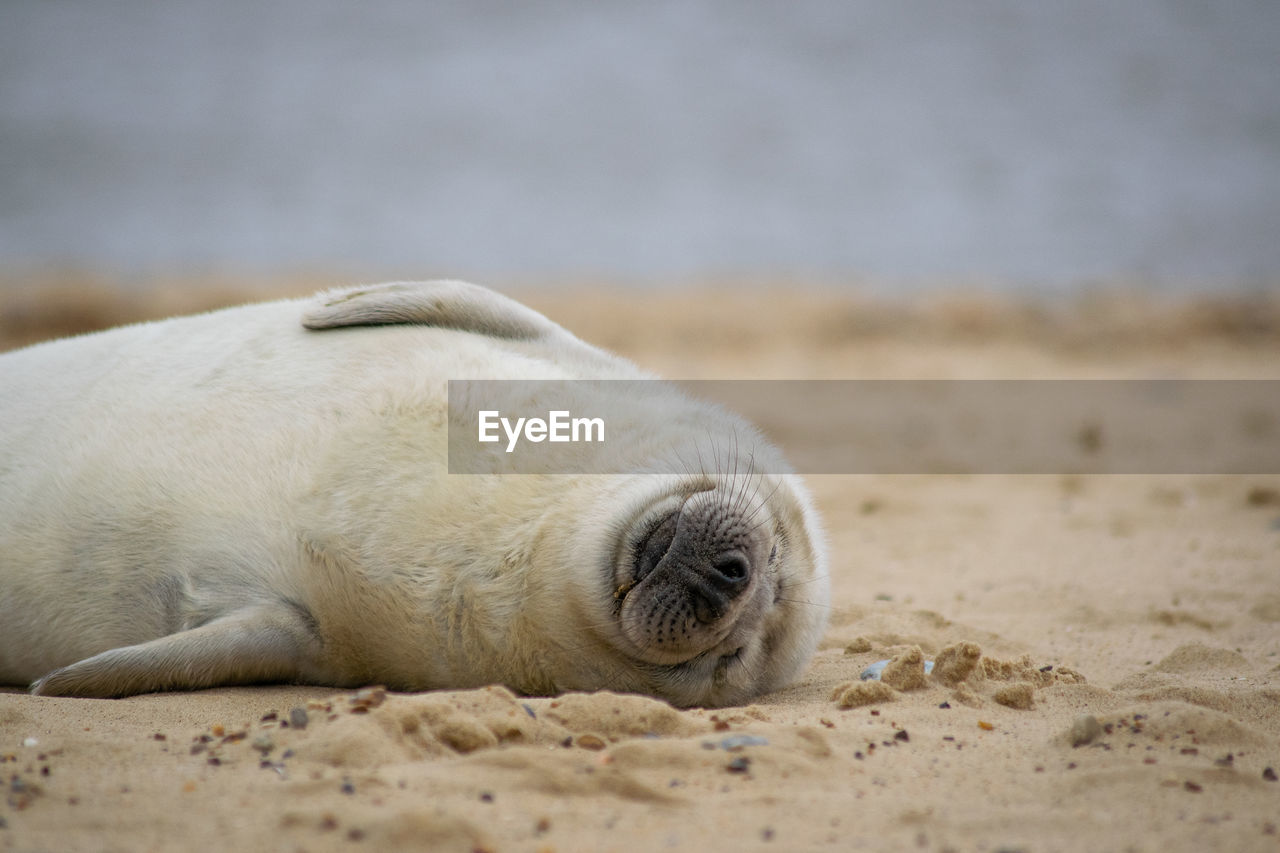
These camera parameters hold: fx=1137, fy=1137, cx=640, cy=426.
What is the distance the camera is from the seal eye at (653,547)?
2.64 meters

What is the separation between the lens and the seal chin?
259 cm

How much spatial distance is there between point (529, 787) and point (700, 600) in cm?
72

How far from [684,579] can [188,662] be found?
1.16m

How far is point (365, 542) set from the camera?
2.78 metres

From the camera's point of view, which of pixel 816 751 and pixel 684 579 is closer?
pixel 816 751

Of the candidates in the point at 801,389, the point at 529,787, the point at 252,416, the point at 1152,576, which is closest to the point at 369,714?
the point at 529,787

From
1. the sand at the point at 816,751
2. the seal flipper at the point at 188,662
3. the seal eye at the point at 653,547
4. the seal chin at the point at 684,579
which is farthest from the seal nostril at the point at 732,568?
the seal flipper at the point at 188,662

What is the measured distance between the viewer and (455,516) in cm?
281

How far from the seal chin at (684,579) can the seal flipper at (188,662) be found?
0.84 m

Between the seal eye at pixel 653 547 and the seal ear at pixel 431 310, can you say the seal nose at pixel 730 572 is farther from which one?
the seal ear at pixel 431 310

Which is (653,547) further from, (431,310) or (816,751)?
(431,310)

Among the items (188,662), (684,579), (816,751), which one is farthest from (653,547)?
(188,662)

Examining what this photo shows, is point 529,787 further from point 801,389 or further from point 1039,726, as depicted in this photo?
point 801,389

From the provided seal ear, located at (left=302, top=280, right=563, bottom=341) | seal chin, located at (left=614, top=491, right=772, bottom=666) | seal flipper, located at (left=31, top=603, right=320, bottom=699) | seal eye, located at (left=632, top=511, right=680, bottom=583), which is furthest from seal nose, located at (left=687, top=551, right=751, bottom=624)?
seal ear, located at (left=302, top=280, right=563, bottom=341)
